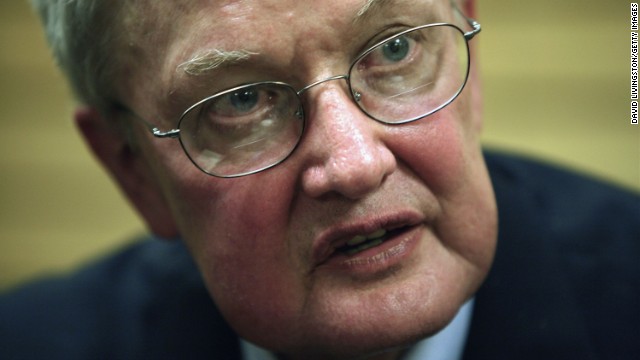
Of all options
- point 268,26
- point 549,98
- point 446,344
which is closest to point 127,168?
point 268,26

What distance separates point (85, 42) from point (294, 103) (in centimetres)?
50

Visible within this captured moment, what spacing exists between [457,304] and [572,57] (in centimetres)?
212

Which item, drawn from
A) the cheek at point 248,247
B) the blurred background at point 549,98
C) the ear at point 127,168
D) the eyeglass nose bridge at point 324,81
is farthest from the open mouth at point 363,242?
the blurred background at point 549,98

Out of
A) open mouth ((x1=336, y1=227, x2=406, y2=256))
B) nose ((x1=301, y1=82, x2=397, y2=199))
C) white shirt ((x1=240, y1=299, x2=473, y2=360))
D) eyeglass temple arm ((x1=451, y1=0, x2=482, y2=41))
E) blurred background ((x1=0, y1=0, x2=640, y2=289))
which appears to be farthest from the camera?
blurred background ((x1=0, y1=0, x2=640, y2=289))

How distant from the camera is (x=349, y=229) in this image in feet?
4.57

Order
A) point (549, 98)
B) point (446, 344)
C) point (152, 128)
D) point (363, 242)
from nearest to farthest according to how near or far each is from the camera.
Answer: point (363, 242) → point (152, 128) → point (446, 344) → point (549, 98)

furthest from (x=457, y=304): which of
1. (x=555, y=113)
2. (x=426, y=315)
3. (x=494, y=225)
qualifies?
(x=555, y=113)

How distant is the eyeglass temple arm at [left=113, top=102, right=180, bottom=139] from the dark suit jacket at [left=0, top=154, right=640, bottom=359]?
1.94 ft

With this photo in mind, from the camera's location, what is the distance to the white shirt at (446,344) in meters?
1.69

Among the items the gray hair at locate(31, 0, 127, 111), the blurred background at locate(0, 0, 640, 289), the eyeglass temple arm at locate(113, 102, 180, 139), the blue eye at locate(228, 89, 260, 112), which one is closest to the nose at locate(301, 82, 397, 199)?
the blue eye at locate(228, 89, 260, 112)

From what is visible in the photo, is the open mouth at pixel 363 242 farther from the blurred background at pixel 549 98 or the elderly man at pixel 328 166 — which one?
the blurred background at pixel 549 98

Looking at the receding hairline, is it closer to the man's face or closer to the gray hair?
the man's face

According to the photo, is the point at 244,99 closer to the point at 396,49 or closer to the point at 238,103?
the point at 238,103

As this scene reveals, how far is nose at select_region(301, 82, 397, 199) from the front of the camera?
1331 mm
